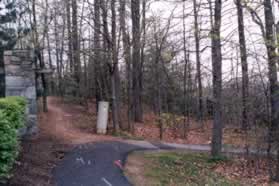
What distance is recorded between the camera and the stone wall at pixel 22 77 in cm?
1042

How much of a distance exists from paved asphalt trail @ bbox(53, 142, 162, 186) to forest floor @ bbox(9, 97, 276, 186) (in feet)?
0.83

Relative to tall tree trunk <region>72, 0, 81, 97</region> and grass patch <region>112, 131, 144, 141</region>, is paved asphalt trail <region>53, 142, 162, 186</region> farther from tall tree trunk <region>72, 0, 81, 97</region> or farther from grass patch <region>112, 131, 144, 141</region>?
tall tree trunk <region>72, 0, 81, 97</region>

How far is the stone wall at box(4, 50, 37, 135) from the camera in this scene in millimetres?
10422

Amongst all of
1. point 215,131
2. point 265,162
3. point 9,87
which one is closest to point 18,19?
point 9,87

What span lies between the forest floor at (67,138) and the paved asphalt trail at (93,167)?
253mm

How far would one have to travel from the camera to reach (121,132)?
13.5 meters

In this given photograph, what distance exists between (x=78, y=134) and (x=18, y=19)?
917 centimetres

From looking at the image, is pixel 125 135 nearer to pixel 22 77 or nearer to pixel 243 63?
pixel 22 77

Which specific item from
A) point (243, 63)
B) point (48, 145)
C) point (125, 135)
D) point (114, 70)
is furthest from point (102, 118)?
point (243, 63)

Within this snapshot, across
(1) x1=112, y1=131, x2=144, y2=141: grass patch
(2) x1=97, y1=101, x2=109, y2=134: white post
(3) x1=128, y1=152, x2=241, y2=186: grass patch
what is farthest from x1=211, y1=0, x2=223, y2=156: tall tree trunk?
(2) x1=97, y1=101, x2=109, y2=134: white post

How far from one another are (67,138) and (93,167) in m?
4.19

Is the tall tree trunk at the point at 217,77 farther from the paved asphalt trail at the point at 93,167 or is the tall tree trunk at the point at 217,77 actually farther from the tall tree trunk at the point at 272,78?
the paved asphalt trail at the point at 93,167

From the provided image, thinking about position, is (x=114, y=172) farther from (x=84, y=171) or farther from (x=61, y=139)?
(x=61, y=139)

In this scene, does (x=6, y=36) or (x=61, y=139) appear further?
(x=6, y=36)
